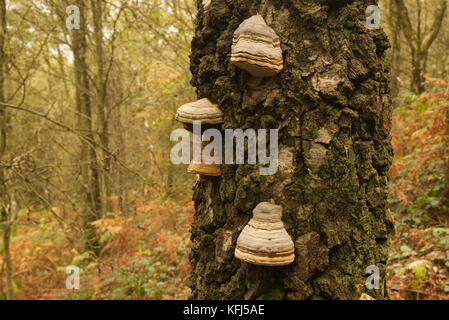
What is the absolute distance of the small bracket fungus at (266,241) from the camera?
4.93 ft

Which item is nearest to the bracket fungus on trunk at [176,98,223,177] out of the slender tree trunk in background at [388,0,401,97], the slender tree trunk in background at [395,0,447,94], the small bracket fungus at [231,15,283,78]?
the small bracket fungus at [231,15,283,78]

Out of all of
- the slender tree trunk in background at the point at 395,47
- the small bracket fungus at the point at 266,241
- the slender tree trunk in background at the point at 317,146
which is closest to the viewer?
the small bracket fungus at the point at 266,241

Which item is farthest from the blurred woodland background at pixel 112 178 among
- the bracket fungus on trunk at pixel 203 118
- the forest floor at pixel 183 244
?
the bracket fungus on trunk at pixel 203 118

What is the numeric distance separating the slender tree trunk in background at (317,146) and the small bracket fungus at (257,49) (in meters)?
0.08

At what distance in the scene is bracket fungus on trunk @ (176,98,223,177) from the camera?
1780 millimetres

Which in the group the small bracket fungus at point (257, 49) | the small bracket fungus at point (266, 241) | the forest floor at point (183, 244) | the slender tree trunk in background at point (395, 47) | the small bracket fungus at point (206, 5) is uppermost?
the slender tree trunk in background at point (395, 47)

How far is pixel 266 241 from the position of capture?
1516 millimetres

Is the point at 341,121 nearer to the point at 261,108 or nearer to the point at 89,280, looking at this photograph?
the point at 261,108

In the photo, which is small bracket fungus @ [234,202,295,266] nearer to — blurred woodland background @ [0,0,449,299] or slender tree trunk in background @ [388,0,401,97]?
blurred woodland background @ [0,0,449,299]

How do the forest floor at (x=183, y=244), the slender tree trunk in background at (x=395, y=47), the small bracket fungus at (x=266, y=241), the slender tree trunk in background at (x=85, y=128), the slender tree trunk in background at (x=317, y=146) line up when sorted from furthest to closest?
the slender tree trunk in background at (x=395, y=47)
the slender tree trunk in background at (x=85, y=128)
the forest floor at (x=183, y=244)
the slender tree trunk in background at (x=317, y=146)
the small bracket fungus at (x=266, y=241)

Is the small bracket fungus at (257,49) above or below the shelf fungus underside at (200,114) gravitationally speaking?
above

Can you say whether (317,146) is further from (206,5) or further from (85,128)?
(85,128)

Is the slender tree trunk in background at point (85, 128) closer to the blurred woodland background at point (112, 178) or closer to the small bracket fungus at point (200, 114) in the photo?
the blurred woodland background at point (112, 178)

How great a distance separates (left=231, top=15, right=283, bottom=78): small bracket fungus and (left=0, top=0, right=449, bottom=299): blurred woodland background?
11.4 ft
